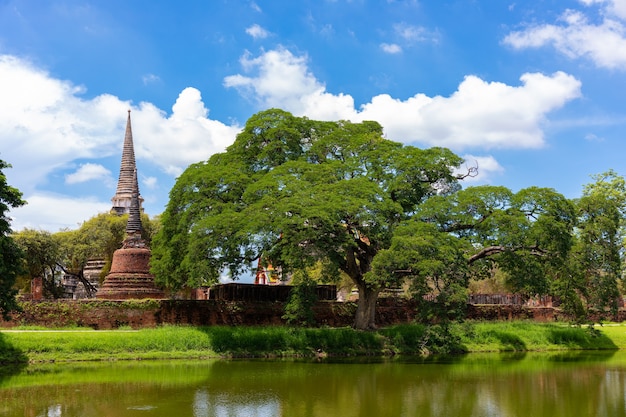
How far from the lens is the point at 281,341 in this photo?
2658 centimetres

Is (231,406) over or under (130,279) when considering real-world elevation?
under

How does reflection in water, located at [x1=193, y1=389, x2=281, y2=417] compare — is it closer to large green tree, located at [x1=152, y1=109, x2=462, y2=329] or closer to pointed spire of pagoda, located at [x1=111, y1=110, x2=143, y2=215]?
A: large green tree, located at [x1=152, y1=109, x2=462, y2=329]

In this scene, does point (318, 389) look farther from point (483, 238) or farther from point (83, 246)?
point (83, 246)

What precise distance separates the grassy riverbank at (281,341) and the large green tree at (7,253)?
1405mm

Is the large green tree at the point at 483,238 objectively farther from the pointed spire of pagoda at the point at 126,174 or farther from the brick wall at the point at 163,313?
the pointed spire of pagoda at the point at 126,174

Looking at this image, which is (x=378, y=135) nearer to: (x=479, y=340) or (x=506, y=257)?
(x=506, y=257)

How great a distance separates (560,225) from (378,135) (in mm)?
8665

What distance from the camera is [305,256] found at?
25.8 meters

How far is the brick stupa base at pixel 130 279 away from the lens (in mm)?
34562

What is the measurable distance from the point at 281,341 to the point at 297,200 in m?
5.58

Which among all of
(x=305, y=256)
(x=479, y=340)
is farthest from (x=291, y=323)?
(x=479, y=340)

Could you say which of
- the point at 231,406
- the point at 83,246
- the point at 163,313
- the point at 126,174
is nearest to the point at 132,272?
the point at 163,313

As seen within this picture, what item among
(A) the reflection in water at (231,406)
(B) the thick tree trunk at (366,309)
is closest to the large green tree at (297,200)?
(B) the thick tree trunk at (366,309)

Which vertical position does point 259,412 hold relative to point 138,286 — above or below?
below
